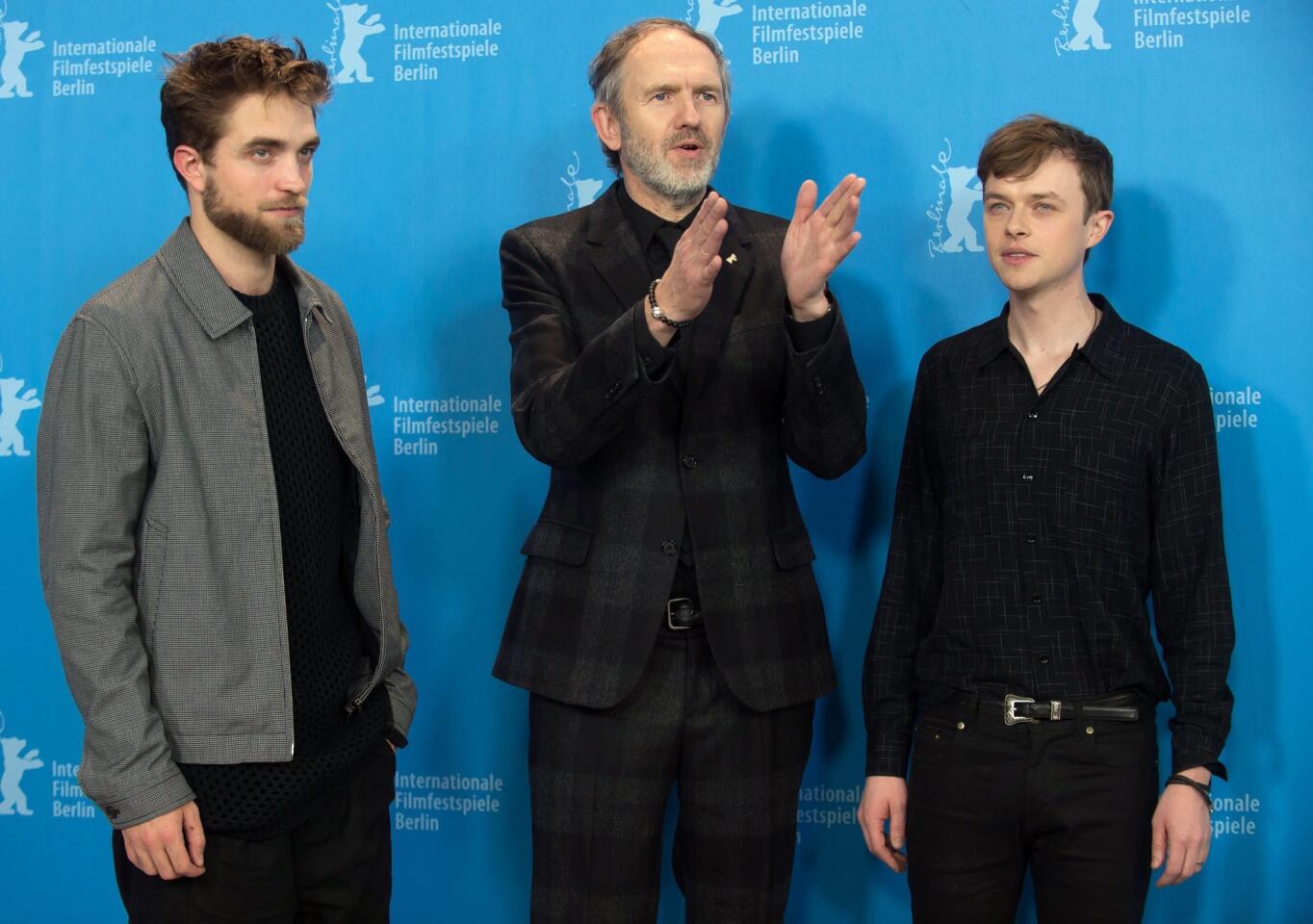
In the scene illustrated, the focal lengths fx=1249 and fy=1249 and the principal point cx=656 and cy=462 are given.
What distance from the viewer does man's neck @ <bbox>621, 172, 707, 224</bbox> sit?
7.45 feet

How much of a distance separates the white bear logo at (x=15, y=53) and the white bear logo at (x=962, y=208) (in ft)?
7.39

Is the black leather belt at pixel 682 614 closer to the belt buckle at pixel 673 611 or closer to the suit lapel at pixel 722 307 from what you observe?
the belt buckle at pixel 673 611

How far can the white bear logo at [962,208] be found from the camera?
280 centimetres

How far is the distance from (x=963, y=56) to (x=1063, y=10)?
23cm

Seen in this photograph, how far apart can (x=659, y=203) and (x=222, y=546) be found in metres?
0.97

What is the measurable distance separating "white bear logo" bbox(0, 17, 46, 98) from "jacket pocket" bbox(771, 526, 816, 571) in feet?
7.42

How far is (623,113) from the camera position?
230cm

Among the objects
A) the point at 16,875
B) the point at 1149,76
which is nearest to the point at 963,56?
the point at 1149,76

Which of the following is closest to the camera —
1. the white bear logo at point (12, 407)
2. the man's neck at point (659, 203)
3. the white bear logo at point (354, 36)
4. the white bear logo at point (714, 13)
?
the man's neck at point (659, 203)

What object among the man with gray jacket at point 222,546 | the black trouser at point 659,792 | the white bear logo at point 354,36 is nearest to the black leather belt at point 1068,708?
the black trouser at point 659,792

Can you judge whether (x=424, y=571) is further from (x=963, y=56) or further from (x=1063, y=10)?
(x=1063, y=10)

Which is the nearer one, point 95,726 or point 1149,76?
point 95,726

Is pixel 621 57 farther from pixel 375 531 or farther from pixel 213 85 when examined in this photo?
pixel 375 531

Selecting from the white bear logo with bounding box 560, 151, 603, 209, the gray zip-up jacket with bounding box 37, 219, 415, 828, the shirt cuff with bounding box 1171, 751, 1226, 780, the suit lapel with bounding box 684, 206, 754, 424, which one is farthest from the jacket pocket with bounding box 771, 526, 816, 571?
the white bear logo with bounding box 560, 151, 603, 209
